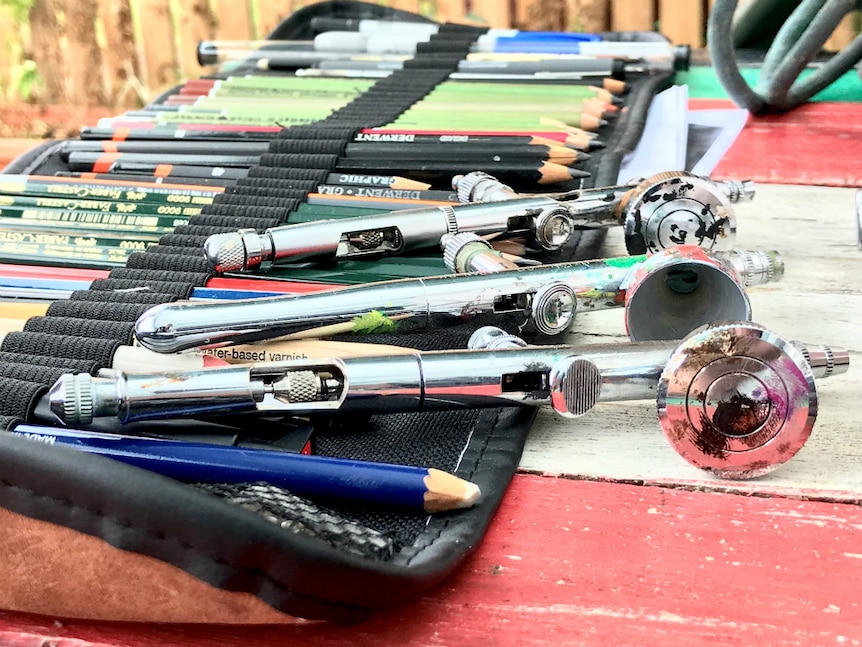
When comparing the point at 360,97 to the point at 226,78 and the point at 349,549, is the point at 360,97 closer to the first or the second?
the point at 226,78

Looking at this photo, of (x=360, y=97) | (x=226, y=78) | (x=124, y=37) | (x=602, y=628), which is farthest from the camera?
(x=124, y=37)

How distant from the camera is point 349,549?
0.35 m

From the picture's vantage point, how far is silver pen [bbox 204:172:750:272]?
556 millimetres

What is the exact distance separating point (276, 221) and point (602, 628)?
0.38m

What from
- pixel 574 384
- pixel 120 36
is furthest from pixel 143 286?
pixel 120 36

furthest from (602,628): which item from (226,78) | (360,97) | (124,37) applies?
(124,37)

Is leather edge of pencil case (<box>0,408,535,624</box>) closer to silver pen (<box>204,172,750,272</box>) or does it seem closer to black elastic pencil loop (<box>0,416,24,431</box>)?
black elastic pencil loop (<box>0,416,24,431</box>)

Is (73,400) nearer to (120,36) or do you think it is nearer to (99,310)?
(99,310)

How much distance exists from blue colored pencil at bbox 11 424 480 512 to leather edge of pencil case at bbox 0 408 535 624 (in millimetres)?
33

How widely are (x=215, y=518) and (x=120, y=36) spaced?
163 cm

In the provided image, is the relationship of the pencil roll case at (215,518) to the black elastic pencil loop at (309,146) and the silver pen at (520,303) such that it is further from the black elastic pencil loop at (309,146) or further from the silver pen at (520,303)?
the black elastic pencil loop at (309,146)

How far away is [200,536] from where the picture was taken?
1.06 feet

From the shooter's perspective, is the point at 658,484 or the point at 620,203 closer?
the point at 658,484

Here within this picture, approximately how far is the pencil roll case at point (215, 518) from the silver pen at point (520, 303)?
0.07 ft
